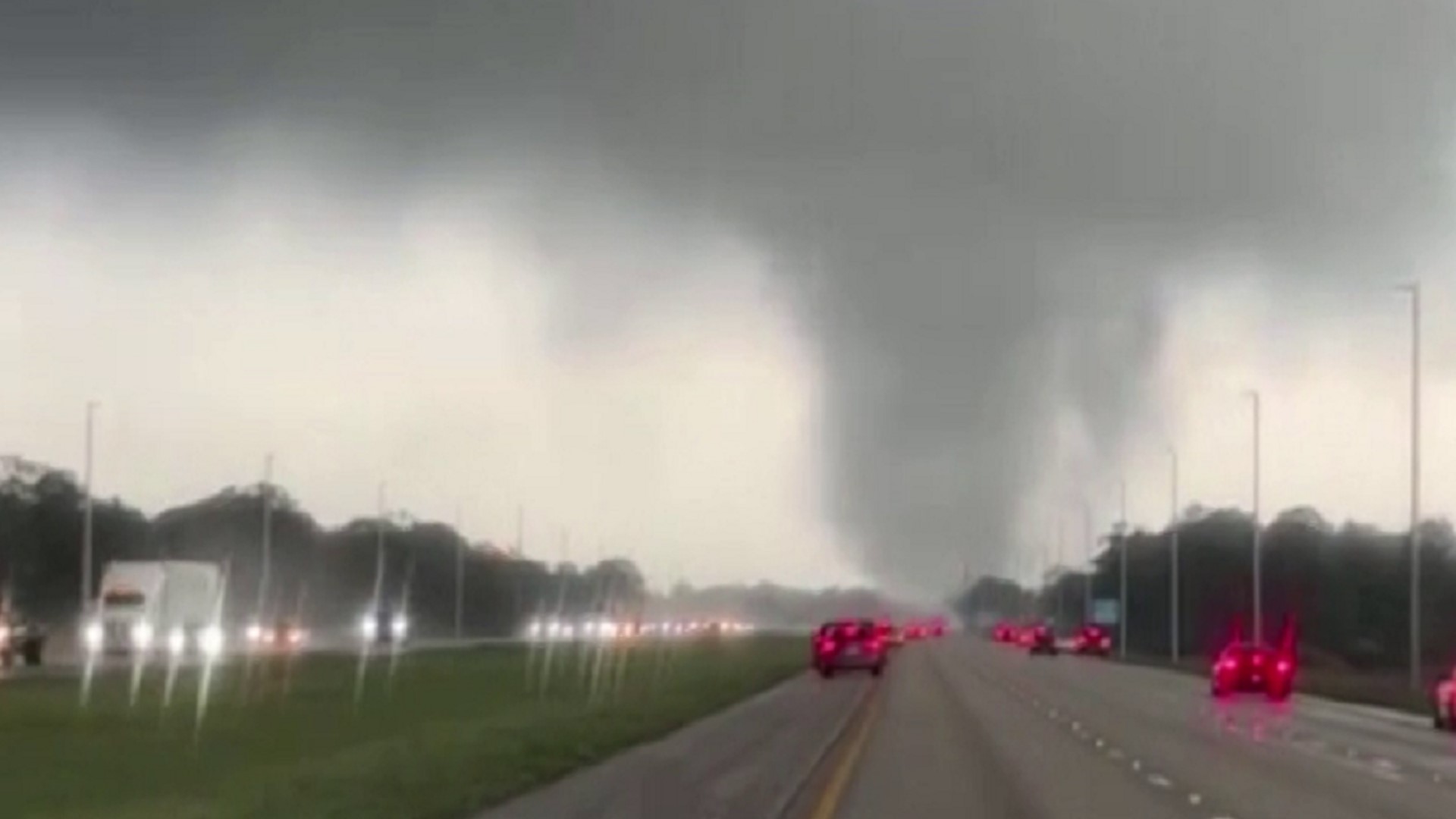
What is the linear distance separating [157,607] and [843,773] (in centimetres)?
7360

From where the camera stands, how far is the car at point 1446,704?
67.3 metres

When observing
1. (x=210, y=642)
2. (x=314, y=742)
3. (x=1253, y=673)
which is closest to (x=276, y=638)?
(x=210, y=642)

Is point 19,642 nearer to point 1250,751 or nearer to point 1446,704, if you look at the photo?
point 1446,704

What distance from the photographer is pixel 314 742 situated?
54.2 meters

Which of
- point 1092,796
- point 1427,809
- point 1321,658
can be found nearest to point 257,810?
point 1092,796

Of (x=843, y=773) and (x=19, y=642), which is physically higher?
(x=19, y=642)

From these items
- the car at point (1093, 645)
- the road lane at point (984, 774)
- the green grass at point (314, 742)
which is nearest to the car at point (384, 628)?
the green grass at point (314, 742)

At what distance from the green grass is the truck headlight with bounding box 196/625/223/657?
390cm

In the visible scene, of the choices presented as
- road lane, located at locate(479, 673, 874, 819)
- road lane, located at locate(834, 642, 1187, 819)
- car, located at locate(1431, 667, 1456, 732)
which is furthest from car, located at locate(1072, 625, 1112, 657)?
road lane, located at locate(479, 673, 874, 819)

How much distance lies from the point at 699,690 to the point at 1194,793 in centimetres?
5328

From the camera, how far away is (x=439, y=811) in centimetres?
3503

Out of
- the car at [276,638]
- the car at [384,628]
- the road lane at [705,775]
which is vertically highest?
the car at [384,628]

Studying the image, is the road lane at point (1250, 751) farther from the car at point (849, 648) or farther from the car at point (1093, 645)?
the car at point (1093, 645)

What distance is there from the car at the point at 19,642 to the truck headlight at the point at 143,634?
10.9 feet
